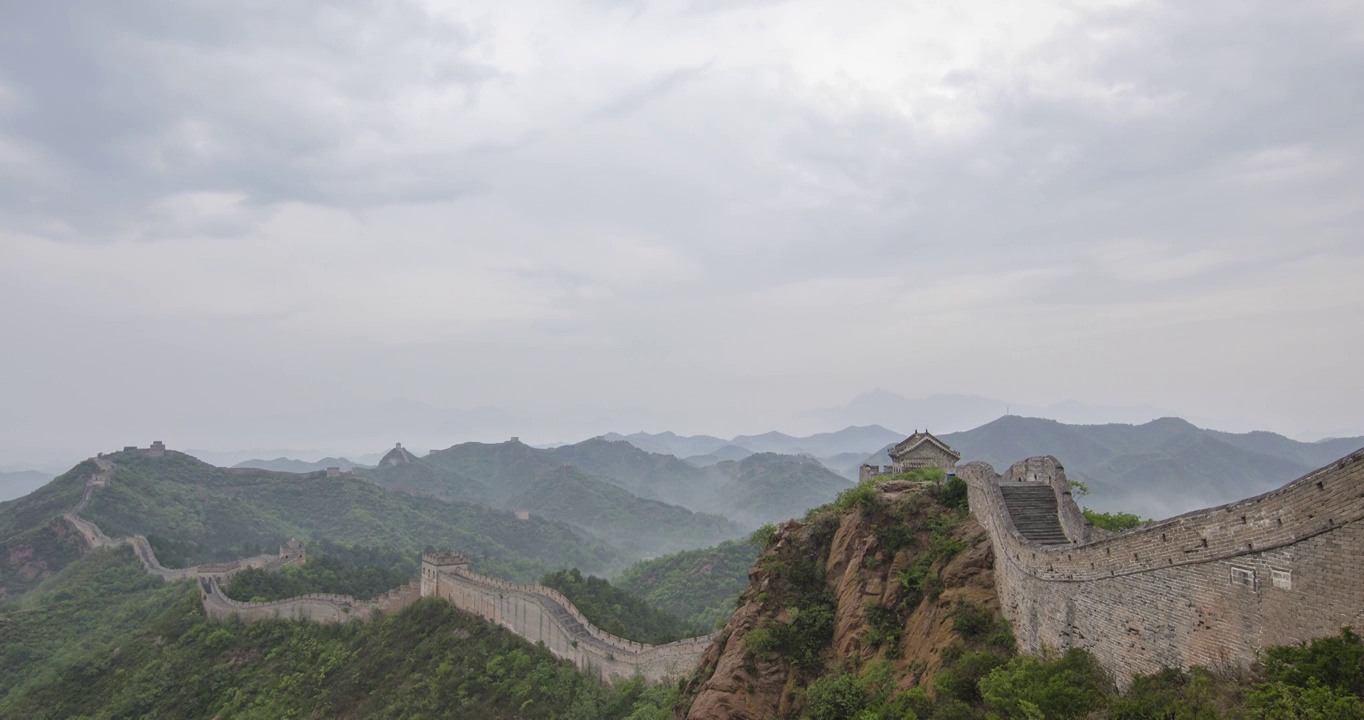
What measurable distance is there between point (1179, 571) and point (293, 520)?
154 meters

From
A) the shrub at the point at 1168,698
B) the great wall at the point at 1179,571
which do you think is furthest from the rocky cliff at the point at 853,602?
the shrub at the point at 1168,698

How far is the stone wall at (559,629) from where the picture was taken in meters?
39.3

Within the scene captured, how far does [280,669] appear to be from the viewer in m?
59.0

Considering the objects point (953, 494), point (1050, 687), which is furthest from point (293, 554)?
point (1050, 687)

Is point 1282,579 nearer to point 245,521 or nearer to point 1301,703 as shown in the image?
point 1301,703

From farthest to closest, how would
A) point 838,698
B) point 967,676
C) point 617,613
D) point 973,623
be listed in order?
point 617,613 < point 838,698 < point 973,623 < point 967,676

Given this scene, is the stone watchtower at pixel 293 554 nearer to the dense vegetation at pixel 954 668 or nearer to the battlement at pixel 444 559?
the battlement at pixel 444 559

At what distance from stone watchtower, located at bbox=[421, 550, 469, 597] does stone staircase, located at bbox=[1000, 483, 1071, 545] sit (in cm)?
5058

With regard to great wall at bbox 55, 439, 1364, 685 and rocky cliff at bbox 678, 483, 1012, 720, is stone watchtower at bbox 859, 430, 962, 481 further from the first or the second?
great wall at bbox 55, 439, 1364, 685

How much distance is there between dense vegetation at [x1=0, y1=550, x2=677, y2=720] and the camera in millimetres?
45188

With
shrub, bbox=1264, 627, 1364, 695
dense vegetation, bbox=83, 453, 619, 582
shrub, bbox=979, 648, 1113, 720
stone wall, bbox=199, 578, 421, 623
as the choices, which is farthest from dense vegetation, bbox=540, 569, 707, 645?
dense vegetation, bbox=83, 453, 619, 582

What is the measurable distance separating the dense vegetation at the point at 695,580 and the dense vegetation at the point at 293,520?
2146 cm

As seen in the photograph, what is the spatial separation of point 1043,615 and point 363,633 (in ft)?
185

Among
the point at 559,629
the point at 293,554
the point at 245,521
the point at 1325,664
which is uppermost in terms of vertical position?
the point at 1325,664
